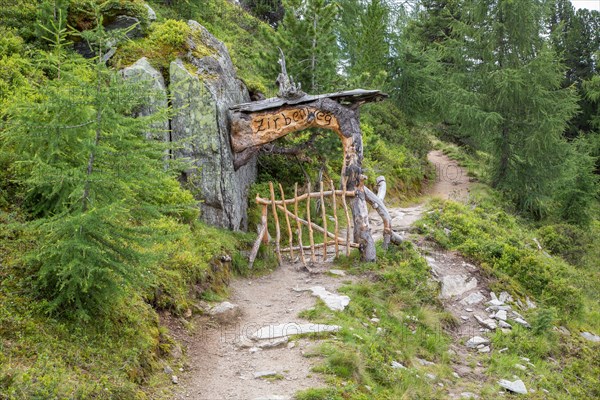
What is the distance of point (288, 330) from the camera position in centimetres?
866

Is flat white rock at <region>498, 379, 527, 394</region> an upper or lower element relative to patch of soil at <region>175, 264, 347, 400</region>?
lower

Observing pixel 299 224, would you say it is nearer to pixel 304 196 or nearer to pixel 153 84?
pixel 304 196

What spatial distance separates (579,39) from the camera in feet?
111

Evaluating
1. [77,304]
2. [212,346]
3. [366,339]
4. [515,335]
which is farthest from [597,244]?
[77,304]

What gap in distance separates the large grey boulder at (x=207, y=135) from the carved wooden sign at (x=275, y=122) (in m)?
0.36

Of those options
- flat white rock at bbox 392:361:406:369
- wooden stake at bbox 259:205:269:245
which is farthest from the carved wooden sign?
flat white rock at bbox 392:361:406:369

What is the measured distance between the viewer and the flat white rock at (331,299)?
9742 millimetres

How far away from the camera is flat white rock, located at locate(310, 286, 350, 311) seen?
9742 millimetres

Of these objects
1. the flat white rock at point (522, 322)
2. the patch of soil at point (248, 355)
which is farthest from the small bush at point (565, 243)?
the patch of soil at point (248, 355)

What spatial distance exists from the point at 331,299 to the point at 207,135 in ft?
16.7

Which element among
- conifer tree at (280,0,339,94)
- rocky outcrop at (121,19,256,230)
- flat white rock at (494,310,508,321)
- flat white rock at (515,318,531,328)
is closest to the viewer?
→ flat white rock at (515,318,531,328)

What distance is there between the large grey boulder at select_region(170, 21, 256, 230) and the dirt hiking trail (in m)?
2.01

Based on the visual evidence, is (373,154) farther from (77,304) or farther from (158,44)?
(77,304)

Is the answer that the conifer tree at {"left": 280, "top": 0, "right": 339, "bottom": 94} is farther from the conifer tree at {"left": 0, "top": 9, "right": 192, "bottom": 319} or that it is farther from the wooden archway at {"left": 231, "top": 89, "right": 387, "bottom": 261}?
the conifer tree at {"left": 0, "top": 9, "right": 192, "bottom": 319}
